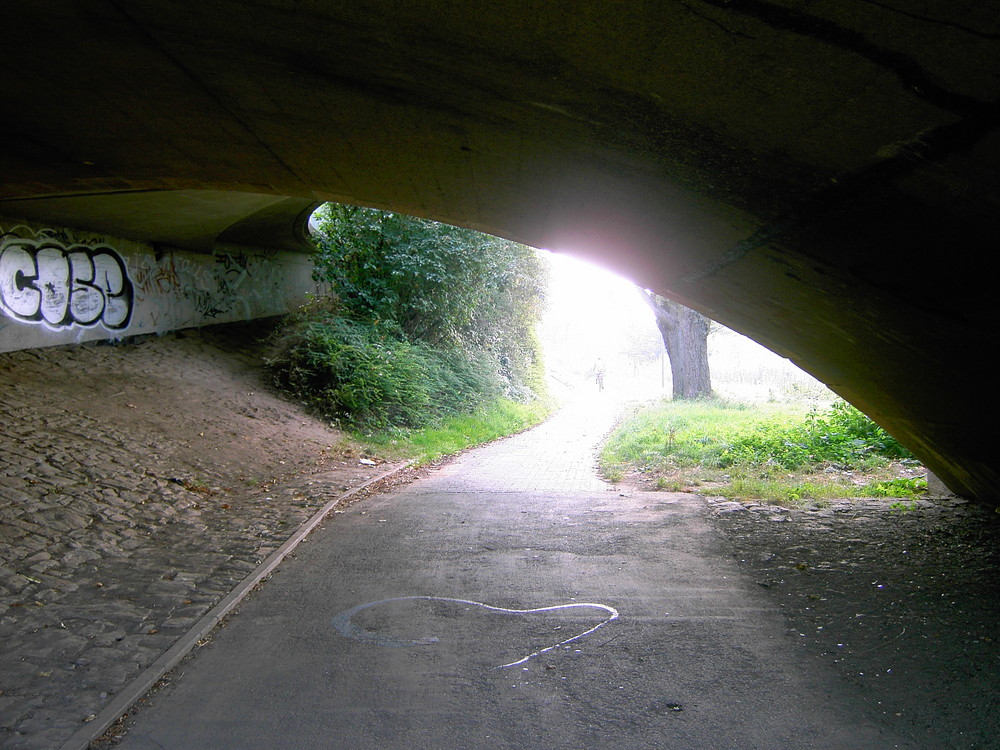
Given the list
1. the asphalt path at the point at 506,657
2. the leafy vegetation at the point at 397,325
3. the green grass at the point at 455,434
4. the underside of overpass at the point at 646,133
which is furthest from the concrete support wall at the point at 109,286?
the asphalt path at the point at 506,657

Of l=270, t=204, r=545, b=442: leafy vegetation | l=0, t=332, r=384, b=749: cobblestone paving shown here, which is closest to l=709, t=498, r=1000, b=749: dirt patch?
l=0, t=332, r=384, b=749: cobblestone paving

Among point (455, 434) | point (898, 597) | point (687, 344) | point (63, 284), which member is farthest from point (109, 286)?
point (687, 344)

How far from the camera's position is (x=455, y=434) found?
51.1ft

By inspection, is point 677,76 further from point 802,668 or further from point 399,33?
point 802,668

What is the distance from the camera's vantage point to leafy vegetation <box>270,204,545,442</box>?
49.4 feet

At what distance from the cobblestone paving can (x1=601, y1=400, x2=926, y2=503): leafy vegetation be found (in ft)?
17.2

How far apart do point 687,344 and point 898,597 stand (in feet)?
62.0

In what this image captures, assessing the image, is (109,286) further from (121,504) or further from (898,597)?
(898,597)

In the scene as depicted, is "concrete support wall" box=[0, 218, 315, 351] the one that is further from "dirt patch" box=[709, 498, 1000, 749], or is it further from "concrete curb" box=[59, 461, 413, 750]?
"dirt patch" box=[709, 498, 1000, 749]

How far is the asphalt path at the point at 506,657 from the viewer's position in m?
3.45

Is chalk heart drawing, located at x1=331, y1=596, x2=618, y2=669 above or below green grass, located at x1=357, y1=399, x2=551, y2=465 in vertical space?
below

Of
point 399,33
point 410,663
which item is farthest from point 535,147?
point 410,663

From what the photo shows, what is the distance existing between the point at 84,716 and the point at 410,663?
5.76 feet

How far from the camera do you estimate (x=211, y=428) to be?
11.4m
